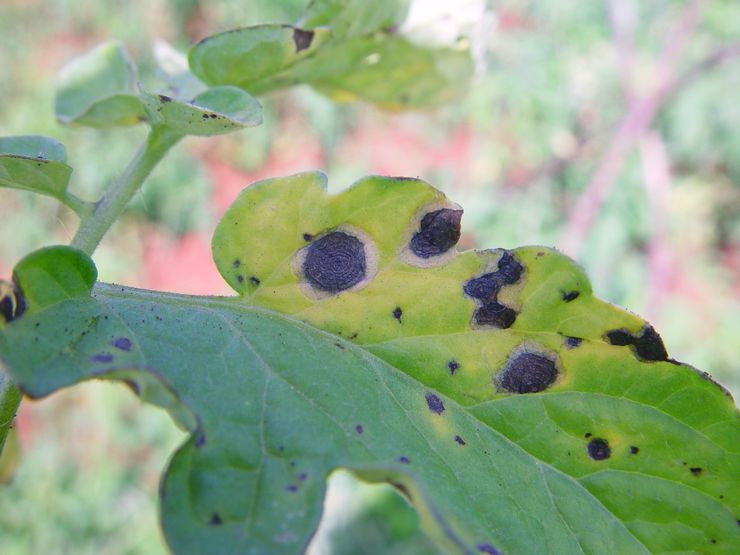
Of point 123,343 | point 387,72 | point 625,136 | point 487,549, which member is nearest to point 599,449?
point 487,549

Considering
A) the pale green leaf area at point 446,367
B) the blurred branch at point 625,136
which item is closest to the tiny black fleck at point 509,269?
the pale green leaf area at point 446,367

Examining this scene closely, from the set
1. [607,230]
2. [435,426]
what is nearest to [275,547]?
[435,426]

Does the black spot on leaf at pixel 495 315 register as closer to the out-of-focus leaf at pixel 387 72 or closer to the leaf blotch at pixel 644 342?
the leaf blotch at pixel 644 342

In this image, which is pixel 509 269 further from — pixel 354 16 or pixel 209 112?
pixel 354 16

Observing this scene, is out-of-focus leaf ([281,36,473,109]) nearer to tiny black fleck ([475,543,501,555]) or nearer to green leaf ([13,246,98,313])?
green leaf ([13,246,98,313])

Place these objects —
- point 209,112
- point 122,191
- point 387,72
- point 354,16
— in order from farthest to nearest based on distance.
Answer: point 387,72 → point 354,16 → point 122,191 → point 209,112

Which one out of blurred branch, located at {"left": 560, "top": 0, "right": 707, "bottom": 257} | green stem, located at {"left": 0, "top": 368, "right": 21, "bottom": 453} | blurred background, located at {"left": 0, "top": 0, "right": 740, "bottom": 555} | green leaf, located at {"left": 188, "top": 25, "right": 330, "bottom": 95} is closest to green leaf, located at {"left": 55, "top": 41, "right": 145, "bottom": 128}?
green leaf, located at {"left": 188, "top": 25, "right": 330, "bottom": 95}
